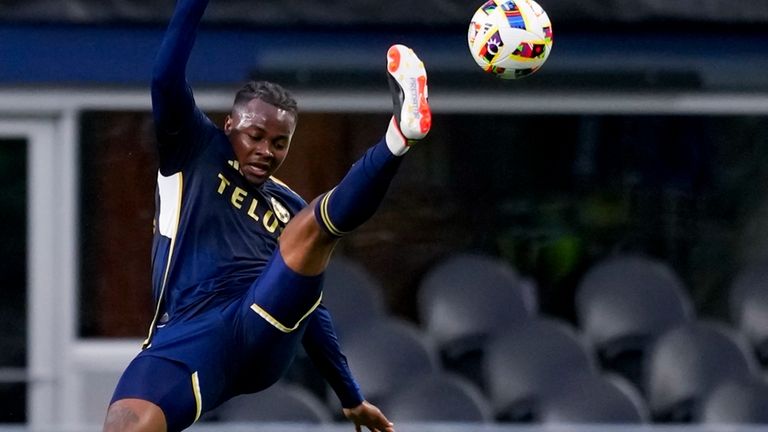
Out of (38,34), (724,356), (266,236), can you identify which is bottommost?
(724,356)

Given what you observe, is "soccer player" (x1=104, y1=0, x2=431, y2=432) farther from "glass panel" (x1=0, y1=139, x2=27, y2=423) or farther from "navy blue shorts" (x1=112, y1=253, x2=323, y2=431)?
"glass panel" (x1=0, y1=139, x2=27, y2=423)

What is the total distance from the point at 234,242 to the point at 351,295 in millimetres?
2985

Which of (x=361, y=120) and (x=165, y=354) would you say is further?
(x=361, y=120)

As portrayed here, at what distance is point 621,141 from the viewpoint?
8594mm

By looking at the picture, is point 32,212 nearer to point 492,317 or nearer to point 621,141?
point 492,317

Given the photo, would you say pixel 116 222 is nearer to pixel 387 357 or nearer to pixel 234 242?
pixel 387 357

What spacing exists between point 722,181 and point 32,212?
3.15 metres

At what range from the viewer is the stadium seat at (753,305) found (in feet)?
28.1

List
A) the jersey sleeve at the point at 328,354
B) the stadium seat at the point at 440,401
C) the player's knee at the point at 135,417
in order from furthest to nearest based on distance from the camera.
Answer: the stadium seat at the point at 440,401, the jersey sleeve at the point at 328,354, the player's knee at the point at 135,417

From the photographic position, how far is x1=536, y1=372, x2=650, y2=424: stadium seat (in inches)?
331

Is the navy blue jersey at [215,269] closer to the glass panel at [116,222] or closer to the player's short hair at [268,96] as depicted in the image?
the player's short hair at [268,96]

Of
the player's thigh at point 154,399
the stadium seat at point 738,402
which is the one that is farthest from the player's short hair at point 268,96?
the stadium seat at point 738,402

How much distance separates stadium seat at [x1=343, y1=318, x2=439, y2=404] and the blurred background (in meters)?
0.01

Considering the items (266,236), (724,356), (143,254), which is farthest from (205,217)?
(724,356)
